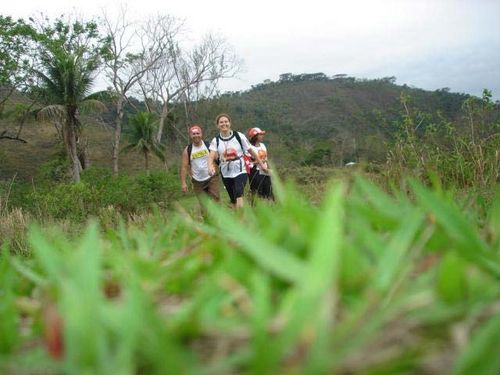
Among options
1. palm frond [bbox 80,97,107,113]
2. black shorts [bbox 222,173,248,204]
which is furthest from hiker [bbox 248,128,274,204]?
palm frond [bbox 80,97,107,113]

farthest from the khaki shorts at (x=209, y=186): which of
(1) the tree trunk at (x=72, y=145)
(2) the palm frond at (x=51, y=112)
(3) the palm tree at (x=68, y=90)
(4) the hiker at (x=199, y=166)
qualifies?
(2) the palm frond at (x=51, y=112)

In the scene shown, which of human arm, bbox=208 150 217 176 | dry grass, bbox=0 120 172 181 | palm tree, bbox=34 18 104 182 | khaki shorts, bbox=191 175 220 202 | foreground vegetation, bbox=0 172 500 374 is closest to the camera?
foreground vegetation, bbox=0 172 500 374

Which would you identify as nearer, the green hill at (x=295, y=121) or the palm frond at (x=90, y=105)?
the palm frond at (x=90, y=105)

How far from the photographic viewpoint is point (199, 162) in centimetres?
670

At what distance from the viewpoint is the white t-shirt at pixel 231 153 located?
245 inches

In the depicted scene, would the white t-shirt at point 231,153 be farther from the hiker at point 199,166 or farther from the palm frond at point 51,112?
the palm frond at point 51,112

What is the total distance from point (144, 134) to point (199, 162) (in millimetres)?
33091

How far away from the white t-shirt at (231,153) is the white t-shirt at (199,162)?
41 cm

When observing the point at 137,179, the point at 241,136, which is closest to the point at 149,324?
Result: the point at 241,136

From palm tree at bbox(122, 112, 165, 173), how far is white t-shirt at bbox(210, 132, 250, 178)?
32983 mm

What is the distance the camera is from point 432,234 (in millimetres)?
526

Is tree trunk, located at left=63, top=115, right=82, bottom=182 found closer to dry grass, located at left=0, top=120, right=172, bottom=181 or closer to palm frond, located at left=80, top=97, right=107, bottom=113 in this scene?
palm frond, located at left=80, top=97, right=107, bottom=113

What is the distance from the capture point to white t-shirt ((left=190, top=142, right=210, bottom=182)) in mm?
6656

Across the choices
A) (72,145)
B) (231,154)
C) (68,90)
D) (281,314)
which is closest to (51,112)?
(68,90)
